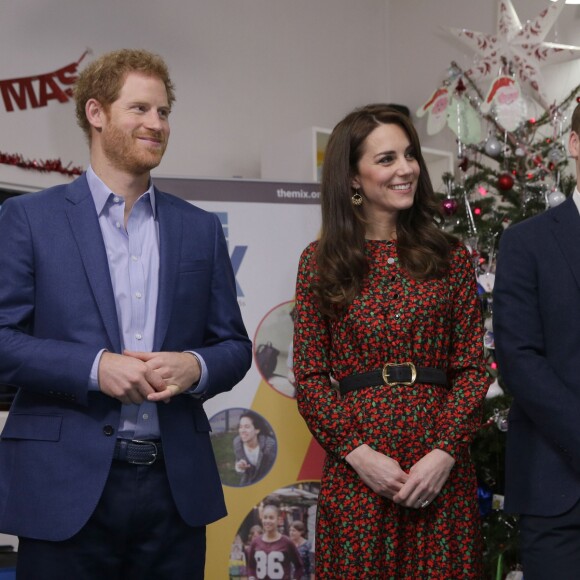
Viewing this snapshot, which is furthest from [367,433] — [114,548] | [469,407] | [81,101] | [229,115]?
[229,115]

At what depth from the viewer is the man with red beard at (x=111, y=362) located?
1804 mm

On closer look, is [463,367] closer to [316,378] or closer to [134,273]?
[316,378]

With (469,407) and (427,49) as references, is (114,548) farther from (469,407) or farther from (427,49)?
(427,49)

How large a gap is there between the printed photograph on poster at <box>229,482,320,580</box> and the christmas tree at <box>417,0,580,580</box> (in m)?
0.68

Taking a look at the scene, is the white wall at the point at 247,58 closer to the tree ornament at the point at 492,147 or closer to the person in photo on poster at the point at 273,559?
the tree ornament at the point at 492,147

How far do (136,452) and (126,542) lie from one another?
187mm

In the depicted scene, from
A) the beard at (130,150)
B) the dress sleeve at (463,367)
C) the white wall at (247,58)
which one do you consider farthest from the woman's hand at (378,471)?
the white wall at (247,58)

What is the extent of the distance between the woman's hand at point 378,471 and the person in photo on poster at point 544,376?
26 cm

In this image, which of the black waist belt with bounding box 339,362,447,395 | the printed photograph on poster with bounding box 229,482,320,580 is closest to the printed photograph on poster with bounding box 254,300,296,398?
the printed photograph on poster with bounding box 229,482,320,580

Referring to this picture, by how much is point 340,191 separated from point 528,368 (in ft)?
2.25

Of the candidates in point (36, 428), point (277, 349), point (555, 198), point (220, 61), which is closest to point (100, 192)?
point (36, 428)

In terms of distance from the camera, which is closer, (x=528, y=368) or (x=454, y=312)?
(x=528, y=368)

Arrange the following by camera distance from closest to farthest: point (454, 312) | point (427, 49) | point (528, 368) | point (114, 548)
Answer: point (114, 548) → point (528, 368) → point (454, 312) → point (427, 49)

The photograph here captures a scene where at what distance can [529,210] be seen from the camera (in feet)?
11.7
